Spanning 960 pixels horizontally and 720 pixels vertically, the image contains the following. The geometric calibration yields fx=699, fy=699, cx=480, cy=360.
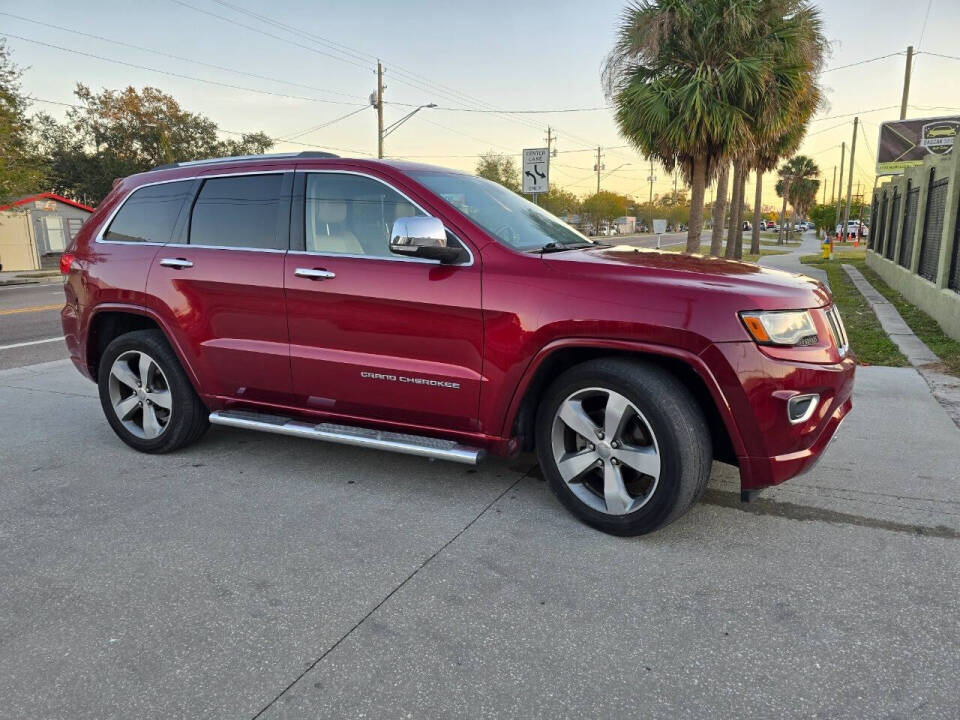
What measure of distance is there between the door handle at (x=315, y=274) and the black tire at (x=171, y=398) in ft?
3.88

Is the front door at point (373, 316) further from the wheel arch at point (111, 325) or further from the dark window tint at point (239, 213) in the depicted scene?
the wheel arch at point (111, 325)

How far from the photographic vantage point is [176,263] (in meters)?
4.28

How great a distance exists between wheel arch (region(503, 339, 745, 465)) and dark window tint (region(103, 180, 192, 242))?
8.43 ft

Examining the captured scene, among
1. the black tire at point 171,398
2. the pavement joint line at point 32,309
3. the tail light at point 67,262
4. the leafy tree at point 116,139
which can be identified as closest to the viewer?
the black tire at point 171,398

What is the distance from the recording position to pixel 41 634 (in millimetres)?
2584

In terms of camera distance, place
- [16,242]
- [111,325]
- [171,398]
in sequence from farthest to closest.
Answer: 1. [16,242]
2. [111,325]
3. [171,398]

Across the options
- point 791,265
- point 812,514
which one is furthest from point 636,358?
point 791,265

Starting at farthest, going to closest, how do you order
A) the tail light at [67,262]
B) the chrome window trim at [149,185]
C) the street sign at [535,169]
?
the street sign at [535,169], the tail light at [67,262], the chrome window trim at [149,185]

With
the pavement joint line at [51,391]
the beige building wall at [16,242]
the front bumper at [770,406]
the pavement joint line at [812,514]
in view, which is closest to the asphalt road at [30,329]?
→ the pavement joint line at [51,391]

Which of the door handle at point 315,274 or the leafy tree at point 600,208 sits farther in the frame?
the leafy tree at point 600,208

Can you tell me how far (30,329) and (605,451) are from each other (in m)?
10.7

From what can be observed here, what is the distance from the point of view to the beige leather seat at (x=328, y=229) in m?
3.89

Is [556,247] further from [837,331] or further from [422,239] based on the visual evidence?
[837,331]

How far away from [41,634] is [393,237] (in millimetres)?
2154
